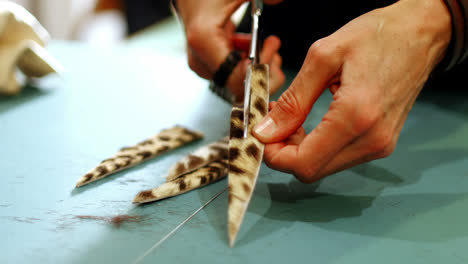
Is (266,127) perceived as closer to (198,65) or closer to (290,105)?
(290,105)

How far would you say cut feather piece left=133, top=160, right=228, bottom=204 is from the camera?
2.29ft

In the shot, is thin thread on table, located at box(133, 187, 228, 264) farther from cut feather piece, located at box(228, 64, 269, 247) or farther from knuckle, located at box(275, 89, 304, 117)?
knuckle, located at box(275, 89, 304, 117)

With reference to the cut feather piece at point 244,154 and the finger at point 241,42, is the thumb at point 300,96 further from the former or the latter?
the finger at point 241,42

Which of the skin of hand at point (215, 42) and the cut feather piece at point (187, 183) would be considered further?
the skin of hand at point (215, 42)

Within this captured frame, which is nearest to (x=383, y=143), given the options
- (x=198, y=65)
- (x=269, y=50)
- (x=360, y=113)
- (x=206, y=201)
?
(x=360, y=113)

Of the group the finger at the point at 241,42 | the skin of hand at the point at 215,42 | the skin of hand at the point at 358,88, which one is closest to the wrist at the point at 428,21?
the skin of hand at the point at 358,88

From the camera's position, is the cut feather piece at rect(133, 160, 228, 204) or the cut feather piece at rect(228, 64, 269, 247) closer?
the cut feather piece at rect(228, 64, 269, 247)

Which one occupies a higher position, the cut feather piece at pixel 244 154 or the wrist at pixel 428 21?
→ the wrist at pixel 428 21

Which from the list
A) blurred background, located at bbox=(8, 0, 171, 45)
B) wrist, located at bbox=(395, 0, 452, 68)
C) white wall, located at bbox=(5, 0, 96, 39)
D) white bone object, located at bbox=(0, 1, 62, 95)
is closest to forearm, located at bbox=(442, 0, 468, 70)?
wrist, located at bbox=(395, 0, 452, 68)

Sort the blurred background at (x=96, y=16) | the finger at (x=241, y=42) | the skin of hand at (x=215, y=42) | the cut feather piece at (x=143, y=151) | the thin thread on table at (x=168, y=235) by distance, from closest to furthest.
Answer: the thin thread on table at (x=168, y=235) → the cut feather piece at (x=143, y=151) → the skin of hand at (x=215, y=42) → the finger at (x=241, y=42) → the blurred background at (x=96, y=16)

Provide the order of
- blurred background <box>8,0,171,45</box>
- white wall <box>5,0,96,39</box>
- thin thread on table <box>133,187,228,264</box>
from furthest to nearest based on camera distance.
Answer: white wall <box>5,0,96,39</box>
blurred background <box>8,0,171,45</box>
thin thread on table <box>133,187,228,264</box>

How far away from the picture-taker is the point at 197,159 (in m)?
0.82

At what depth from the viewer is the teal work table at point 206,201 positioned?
58cm

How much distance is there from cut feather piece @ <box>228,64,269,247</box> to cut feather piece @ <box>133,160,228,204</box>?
0.13 metres
